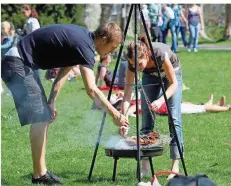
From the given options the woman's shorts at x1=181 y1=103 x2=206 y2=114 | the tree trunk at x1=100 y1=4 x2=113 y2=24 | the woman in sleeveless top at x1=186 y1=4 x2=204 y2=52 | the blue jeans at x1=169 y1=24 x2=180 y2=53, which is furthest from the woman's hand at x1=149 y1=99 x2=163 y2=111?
the tree trunk at x1=100 y1=4 x2=113 y2=24

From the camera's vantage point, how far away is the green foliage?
2423cm

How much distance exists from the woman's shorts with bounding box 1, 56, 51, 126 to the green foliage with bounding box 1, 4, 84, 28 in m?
18.4

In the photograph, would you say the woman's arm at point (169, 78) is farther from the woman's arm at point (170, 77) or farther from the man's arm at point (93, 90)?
the man's arm at point (93, 90)

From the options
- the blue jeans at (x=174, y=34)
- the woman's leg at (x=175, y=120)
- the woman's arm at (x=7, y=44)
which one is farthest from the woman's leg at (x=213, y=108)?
the blue jeans at (x=174, y=34)

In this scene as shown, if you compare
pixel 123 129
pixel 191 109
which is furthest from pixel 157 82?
pixel 191 109

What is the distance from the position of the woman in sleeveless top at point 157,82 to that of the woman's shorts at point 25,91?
0.79 m

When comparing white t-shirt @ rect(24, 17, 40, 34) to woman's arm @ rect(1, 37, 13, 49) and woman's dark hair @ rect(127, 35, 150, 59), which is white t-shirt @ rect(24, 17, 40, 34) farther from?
woman's dark hair @ rect(127, 35, 150, 59)

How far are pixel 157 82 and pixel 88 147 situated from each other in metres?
1.69

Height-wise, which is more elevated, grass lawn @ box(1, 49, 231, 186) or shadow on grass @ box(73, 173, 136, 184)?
shadow on grass @ box(73, 173, 136, 184)

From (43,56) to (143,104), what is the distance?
113 cm

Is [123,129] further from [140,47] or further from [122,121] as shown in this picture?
[140,47]

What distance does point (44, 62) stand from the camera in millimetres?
5660

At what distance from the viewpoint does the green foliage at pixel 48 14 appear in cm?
2423

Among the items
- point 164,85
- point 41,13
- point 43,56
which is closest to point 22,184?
point 43,56
